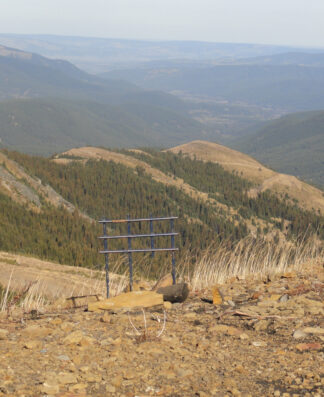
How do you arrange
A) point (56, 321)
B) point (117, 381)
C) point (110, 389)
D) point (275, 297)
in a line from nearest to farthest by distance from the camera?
point (110, 389) → point (117, 381) → point (56, 321) → point (275, 297)

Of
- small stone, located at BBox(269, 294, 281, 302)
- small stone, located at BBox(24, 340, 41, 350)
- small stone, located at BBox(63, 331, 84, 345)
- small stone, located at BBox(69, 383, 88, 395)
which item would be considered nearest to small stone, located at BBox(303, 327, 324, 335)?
small stone, located at BBox(269, 294, 281, 302)

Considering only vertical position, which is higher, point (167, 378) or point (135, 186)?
point (167, 378)

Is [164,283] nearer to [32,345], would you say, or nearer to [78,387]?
[32,345]

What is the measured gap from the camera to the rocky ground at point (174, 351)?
7.20 m

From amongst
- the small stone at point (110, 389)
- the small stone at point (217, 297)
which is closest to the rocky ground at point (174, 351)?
the small stone at point (110, 389)

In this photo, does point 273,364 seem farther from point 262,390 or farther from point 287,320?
point 287,320

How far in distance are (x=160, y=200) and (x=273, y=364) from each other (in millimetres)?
102524

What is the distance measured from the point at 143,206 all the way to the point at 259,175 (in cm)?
6070

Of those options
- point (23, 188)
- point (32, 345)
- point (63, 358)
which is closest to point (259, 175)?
point (23, 188)

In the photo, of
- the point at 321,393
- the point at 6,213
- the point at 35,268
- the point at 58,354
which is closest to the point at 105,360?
the point at 58,354

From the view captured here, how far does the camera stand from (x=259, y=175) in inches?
6216

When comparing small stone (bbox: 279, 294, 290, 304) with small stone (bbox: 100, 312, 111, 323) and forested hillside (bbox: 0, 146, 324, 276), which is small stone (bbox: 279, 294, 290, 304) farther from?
forested hillside (bbox: 0, 146, 324, 276)

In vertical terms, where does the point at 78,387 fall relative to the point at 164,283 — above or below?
above

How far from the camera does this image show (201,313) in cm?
1084
